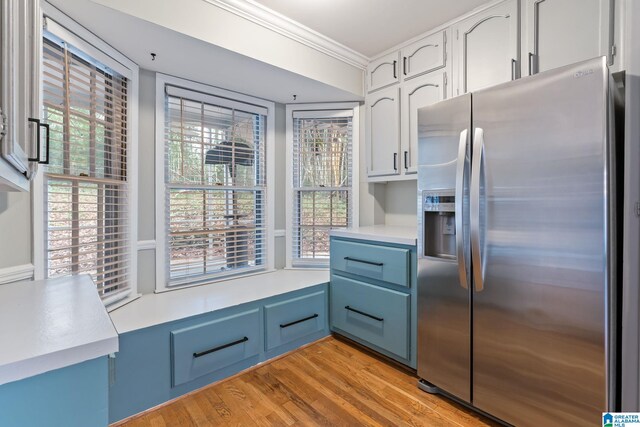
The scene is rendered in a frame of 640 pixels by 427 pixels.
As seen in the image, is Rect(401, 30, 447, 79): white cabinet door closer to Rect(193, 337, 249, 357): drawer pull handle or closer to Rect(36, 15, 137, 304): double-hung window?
Rect(36, 15, 137, 304): double-hung window

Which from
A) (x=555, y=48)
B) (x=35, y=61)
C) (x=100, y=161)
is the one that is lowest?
(x=100, y=161)

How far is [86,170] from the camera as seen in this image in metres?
1.85

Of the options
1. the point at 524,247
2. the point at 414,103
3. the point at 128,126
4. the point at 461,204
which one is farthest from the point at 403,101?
the point at 128,126

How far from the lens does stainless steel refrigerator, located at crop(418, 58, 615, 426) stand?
4.04ft

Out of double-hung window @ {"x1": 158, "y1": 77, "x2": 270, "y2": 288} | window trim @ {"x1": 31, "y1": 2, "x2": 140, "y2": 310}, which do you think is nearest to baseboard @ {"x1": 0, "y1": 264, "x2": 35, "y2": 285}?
window trim @ {"x1": 31, "y1": 2, "x2": 140, "y2": 310}

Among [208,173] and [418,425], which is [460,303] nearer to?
[418,425]

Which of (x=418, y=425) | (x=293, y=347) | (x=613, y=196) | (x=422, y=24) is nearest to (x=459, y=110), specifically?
(x=613, y=196)

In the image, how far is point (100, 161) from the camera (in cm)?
196

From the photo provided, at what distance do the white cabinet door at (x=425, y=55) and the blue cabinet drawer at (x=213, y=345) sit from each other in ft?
7.10

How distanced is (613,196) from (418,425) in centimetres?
139

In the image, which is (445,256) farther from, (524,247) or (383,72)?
(383,72)

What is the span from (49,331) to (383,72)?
270cm

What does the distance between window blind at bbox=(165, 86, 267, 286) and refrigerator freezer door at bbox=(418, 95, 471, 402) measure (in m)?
1.55

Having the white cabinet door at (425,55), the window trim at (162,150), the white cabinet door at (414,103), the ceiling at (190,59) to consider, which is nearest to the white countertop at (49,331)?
the window trim at (162,150)
